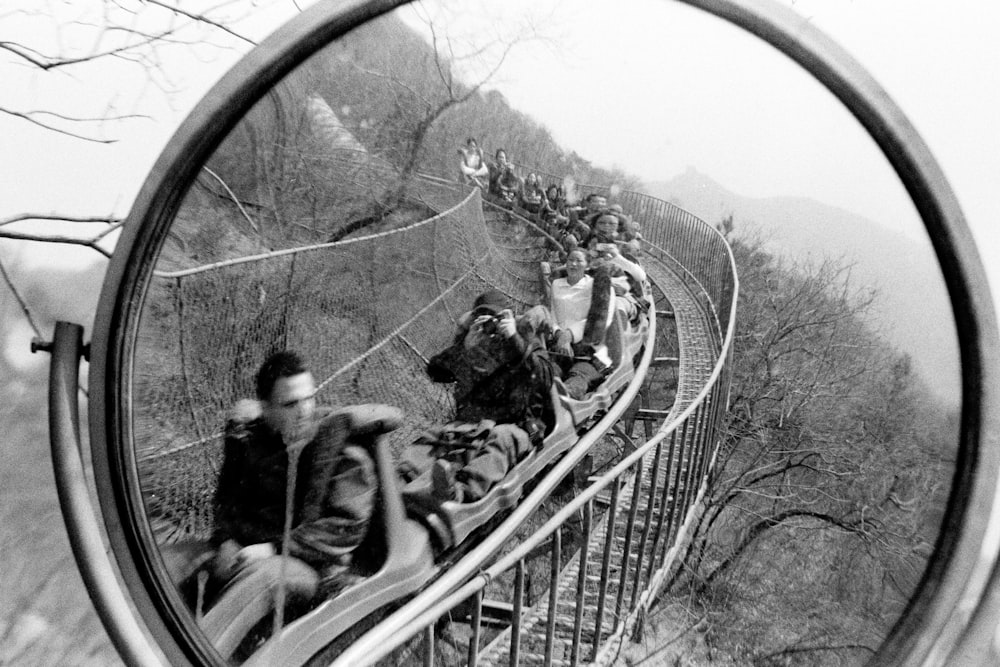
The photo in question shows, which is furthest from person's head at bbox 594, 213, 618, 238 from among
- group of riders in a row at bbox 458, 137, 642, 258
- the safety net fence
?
the safety net fence

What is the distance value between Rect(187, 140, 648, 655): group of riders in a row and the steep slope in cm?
10

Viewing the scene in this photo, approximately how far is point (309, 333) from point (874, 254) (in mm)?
667

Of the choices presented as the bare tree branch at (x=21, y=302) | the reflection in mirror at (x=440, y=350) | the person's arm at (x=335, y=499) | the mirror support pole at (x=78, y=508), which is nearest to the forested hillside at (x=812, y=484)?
the reflection in mirror at (x=440, y=350)

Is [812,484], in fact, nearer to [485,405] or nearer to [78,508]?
[485,405]

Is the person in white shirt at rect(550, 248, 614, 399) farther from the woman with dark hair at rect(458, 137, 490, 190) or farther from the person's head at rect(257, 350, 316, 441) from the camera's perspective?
the person's head at rect(257, 350, 316, 441)

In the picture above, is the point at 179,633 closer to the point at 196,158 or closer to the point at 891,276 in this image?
the point at 196,158

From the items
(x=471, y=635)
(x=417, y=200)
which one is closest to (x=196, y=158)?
A: (x=417, y=200)

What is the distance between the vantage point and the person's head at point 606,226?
0.93 meters

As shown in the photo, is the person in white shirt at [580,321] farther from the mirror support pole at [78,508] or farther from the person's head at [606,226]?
the mirror support pole at [78,508]

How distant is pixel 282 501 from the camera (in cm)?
99

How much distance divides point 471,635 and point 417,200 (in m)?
0.54

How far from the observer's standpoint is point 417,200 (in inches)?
39.8

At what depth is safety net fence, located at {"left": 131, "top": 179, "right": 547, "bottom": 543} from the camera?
3.25 feet

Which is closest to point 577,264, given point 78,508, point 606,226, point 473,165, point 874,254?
point 606,226
